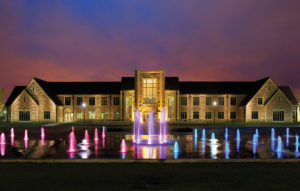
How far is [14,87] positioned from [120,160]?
5442 centimetres

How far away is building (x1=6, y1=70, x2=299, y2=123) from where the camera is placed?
49812 millimetres

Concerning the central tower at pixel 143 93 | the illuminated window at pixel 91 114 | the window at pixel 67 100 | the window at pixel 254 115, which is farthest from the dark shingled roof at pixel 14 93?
the window at pixel 254 115

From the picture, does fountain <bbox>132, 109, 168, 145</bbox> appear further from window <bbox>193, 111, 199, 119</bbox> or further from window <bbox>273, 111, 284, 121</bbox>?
window <bbox>273, 111, 284, 121</bbox>

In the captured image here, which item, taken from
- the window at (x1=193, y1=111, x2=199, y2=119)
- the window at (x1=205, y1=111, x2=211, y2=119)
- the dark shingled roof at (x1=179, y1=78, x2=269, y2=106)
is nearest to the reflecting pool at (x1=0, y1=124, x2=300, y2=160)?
the window at (x1=193, y1=111, x2=199, y2=119)
